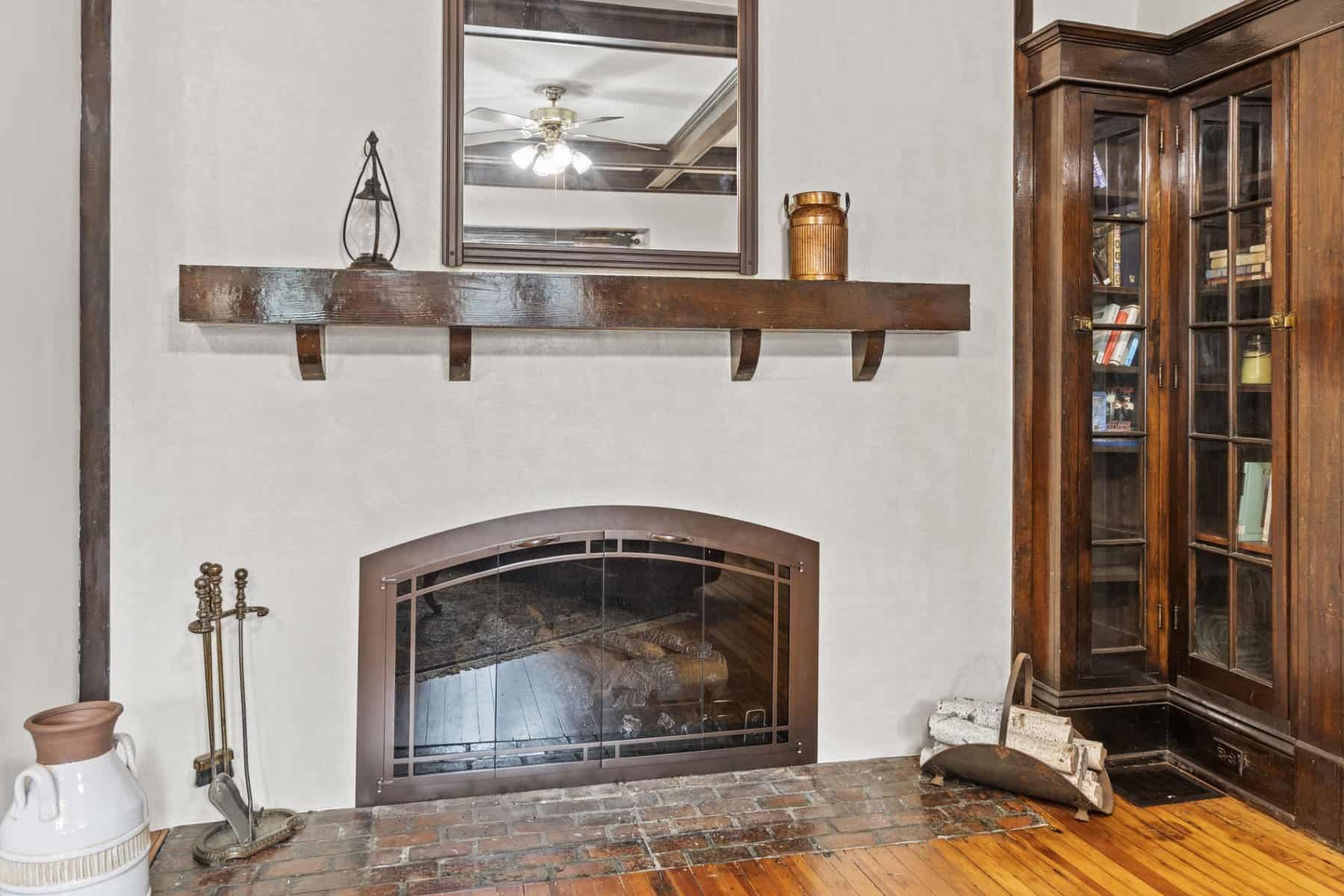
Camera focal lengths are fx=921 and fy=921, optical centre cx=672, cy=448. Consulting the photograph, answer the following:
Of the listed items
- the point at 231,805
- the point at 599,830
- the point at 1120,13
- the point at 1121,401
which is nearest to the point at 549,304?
the point at 599,830

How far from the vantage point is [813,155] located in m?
2.88

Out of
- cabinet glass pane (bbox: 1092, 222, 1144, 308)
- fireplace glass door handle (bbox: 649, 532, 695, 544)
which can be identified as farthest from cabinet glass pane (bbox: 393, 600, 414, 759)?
cabinet glass pane (bbox: 1092, 222, 1144, 308)

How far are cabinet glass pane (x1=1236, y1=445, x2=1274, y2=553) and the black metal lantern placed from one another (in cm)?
255

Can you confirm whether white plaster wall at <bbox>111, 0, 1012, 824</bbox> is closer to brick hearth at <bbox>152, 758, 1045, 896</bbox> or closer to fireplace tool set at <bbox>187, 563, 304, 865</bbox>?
fireplace tool set at <bbox>187, 563, 304, 865</bbox>

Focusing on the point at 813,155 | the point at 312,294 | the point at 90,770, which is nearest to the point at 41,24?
the point at 312,294

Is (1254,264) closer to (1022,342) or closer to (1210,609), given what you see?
(1022,342)

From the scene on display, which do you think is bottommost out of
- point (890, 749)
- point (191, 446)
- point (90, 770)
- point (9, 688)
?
point (890, 749)

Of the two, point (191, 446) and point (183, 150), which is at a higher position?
point (183, 150)

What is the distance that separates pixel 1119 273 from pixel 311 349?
8.13ft

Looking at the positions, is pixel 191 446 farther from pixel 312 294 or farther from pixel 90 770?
pixel 90 770

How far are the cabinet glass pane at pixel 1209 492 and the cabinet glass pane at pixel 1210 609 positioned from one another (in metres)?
0.07

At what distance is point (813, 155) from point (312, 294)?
1.55m

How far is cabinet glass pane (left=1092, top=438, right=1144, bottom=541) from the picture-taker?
298 centimetres

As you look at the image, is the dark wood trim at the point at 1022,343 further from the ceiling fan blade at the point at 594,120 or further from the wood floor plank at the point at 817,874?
the ceiling fan blade at the point at 594,120
